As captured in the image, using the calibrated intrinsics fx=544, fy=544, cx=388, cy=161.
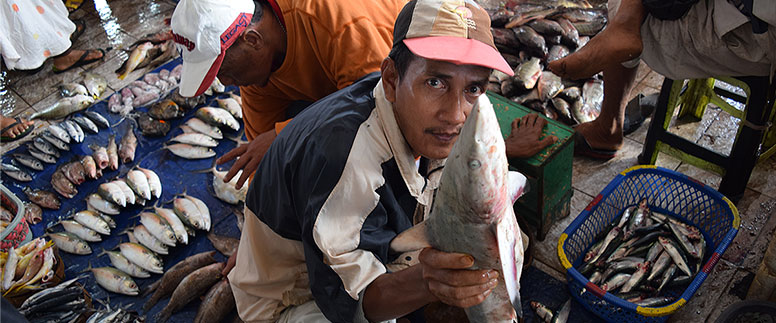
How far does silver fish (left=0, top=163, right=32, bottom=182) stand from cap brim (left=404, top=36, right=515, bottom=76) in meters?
4.08

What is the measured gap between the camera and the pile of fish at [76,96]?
5.11 metres

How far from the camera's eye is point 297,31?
2.90 m

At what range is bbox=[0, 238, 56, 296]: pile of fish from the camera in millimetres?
3293

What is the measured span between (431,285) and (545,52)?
12.4ft

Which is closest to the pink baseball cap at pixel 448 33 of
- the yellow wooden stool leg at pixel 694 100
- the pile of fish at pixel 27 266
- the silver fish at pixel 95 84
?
the pile of fish at pixel 27 266

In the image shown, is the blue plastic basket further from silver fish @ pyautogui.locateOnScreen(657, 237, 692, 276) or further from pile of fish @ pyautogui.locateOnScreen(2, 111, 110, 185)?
pile of fish @ pyautogui.locateOnScreen(2, 111, 110, 185)

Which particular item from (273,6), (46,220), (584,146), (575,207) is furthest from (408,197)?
(46,220)

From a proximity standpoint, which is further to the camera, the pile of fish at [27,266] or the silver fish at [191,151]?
the silver fish at [191,151]

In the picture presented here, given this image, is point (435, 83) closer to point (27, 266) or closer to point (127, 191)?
point (27, 266)

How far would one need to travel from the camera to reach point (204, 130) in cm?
479

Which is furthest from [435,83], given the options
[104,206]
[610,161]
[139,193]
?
[104,206]

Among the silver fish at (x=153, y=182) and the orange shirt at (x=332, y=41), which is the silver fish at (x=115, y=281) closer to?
the silver fish at (x=153, y=182)

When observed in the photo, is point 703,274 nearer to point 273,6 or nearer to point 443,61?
point 443,61

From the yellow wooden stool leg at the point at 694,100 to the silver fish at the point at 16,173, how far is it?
208 inches
